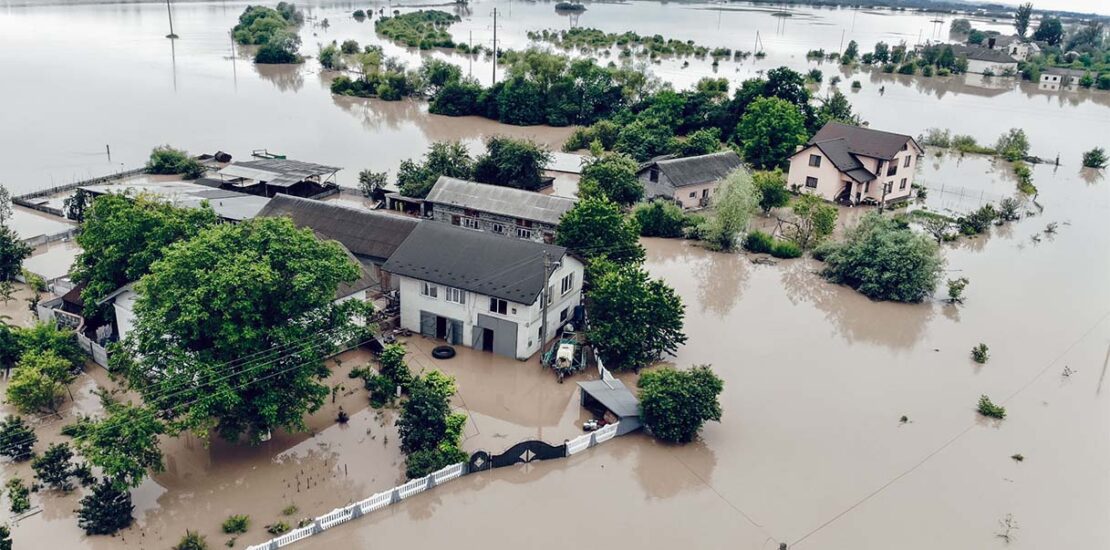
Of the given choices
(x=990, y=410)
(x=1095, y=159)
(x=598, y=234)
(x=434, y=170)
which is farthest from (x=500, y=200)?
(x=1095, y=159)

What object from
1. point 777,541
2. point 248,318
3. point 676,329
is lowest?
point 777,541

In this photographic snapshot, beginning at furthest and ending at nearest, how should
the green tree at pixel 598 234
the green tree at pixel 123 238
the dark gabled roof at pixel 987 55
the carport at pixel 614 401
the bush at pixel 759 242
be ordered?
1. the dark gabled roof at pixel 987 55
2. the bush at pixel 759 242
3. the green tree at pixel 598 234
4. the green tree at pixel 123 238
5. the carport at pixel 614 401

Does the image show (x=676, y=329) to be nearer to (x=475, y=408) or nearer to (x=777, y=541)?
(x=475, y=408)

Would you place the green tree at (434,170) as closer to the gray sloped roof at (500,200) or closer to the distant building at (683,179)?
the gray sloped roof at (500,200)

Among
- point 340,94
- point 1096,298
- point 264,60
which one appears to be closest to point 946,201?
point 1096,298

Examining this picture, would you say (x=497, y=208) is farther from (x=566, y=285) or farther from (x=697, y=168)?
(x=697, y=168)

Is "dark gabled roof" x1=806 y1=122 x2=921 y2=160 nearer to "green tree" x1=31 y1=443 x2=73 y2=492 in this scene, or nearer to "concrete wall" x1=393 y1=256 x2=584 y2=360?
"concrete wall" x1=393 y1=256 x2=584 y2=360

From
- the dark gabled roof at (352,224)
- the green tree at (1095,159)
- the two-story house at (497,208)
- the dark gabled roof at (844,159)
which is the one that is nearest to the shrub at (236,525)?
the dark gabled roof at (352,224)
